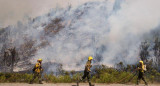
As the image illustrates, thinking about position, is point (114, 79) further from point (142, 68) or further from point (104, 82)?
point (142, 68)

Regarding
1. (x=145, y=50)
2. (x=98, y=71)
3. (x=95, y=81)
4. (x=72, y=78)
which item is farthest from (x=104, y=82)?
(x=145, y=50)

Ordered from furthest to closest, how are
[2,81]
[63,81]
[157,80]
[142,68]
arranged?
[157,80] → [63,81] → [2,81] → [142,68]

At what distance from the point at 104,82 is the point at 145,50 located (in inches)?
6360

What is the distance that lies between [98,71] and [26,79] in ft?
37.0

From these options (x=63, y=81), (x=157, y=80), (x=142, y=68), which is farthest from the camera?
(x=157, y=80)

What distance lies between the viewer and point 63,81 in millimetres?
22734

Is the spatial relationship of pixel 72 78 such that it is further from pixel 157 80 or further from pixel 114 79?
pixel 157 80

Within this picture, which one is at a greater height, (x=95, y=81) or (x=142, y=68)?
(x=142, y=68)

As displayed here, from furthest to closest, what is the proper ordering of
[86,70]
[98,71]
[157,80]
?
[98,71], [157,80], [86,70]

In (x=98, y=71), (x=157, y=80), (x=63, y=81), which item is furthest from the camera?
(x=98, y=71)

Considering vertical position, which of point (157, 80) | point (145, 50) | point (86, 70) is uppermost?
point (145, 50)

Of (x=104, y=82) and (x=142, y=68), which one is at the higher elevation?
(x=142, y=68)

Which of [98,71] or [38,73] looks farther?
[98,71]

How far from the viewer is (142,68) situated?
19516mm
